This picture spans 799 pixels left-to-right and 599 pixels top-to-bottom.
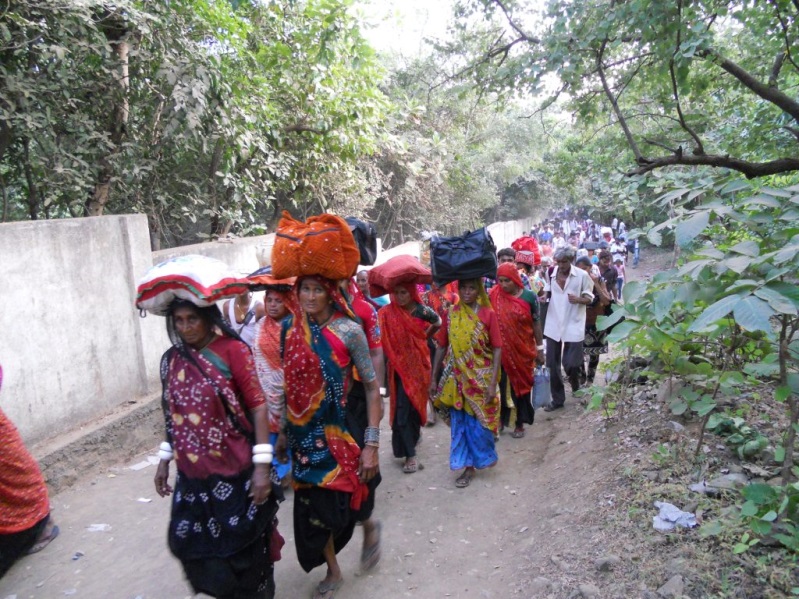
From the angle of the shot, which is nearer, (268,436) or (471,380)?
(268,436)

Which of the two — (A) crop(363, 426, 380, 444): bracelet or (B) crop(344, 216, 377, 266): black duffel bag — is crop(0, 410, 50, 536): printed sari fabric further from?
(B) crop(344, 216, 377, 266): black duffel bag

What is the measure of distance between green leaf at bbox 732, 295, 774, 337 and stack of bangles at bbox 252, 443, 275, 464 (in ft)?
6.72

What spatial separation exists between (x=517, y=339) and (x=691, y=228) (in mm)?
3672

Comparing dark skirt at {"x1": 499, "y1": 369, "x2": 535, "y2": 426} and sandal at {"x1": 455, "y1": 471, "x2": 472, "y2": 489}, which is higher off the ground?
dark skirt at {"x1": 499, "y1": 369, "x2": 535, "y2": 426}

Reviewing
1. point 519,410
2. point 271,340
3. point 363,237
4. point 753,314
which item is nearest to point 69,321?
point 271,340

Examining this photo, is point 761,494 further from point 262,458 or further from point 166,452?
point 166,452

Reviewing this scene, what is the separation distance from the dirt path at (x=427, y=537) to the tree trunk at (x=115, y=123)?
10.6 ft

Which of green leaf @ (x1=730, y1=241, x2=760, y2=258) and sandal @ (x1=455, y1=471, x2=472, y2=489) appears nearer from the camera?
green leaf @ (x1=730, y1=241, x2=760, y2=258)

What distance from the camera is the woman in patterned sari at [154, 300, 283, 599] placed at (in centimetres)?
270

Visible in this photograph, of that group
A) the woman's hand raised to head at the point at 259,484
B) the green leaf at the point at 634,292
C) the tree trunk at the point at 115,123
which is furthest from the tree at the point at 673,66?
the tree trunk at the point at 115,123

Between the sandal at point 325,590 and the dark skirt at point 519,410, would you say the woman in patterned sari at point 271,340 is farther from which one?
the dark skirt at point 519,410

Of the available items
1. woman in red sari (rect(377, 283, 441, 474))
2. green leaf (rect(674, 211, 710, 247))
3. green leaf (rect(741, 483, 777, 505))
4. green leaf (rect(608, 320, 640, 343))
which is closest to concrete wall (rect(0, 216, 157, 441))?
woman in red sari (rect(377, 283, 441, 474))

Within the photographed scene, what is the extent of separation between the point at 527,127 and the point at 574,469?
21.0 metres

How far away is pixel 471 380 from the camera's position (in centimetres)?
491
